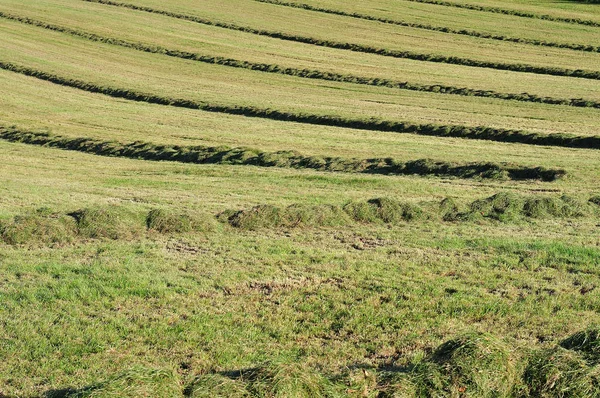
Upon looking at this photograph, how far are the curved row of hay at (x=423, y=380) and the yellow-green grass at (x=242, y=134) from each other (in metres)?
14.1

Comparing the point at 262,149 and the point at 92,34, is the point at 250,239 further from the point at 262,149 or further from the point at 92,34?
the point at 92,34

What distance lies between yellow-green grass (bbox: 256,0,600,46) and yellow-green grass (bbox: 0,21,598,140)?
22.9 meters

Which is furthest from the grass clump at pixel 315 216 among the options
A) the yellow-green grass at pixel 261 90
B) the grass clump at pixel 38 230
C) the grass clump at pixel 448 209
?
the yellow-green grass at pixel 261 90

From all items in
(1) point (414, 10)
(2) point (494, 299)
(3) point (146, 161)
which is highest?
(1) point (414, 10)

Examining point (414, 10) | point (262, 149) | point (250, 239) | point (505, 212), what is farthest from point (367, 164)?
point (414, 10)

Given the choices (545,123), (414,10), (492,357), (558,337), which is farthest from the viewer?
(414,10)

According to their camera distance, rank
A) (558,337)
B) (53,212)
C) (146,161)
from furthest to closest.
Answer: (146,161) < (53,212) < (558,337)

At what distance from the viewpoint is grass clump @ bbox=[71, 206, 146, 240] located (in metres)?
16.0

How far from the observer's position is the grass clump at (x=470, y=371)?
8.18 m

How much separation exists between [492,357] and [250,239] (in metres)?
8.38

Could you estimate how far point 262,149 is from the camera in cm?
2859

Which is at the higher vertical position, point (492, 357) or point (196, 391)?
point (492, 357)

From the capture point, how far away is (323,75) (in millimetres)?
47031

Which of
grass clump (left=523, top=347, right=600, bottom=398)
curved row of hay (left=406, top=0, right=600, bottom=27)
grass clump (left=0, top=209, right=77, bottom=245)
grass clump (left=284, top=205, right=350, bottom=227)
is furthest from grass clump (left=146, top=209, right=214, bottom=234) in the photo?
curved row of hay (left=406, top=0, right=600, bottom=27)
